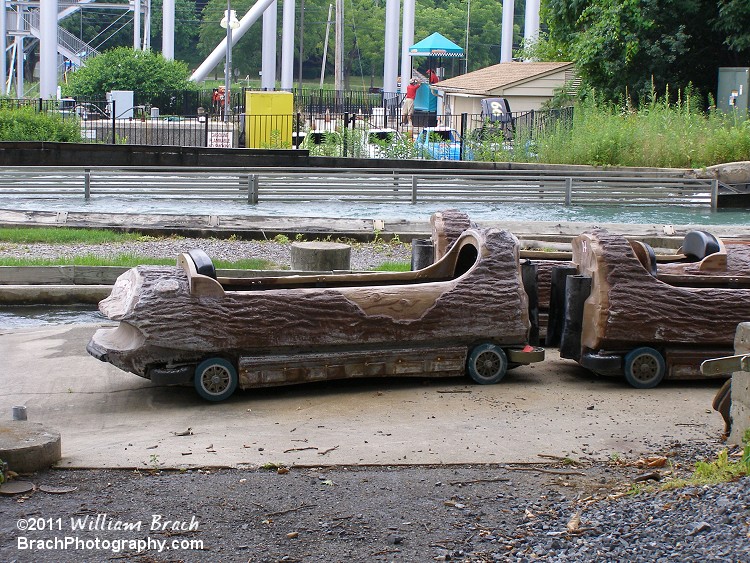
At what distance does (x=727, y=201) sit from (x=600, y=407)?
15.1 metres

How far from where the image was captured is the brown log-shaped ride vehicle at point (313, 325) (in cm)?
791

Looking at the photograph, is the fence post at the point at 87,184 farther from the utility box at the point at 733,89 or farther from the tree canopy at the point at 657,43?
the utility box at the point at 733,89

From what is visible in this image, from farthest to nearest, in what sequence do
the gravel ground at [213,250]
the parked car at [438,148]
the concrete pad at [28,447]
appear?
1. the parked car at [438,148]
2. the gravel ground at [213,250]
3. the concrete pad at [28,447]

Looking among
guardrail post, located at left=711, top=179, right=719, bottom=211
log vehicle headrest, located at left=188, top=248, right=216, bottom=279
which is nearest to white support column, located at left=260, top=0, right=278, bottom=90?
guardrail post, located at left=711, top=179, right=719, bottom=211

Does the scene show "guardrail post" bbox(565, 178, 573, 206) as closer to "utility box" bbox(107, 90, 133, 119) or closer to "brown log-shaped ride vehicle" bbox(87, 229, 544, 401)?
"brown log-shaped ride vehicle" bbox(87, 229, 544, 401)

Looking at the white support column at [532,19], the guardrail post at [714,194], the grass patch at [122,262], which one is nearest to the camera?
the grass patch at [122,262]

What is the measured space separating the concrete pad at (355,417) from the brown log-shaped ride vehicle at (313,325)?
234mm

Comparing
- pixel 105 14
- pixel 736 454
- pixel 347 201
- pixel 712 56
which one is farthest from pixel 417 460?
pixel 105 14

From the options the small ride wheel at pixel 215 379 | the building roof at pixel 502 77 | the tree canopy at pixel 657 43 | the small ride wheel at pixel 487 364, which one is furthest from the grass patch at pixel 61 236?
the building roof at pixel 502 77

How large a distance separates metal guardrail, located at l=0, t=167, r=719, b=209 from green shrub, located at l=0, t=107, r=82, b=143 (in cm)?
587

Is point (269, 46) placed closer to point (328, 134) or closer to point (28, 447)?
point (328, 134)

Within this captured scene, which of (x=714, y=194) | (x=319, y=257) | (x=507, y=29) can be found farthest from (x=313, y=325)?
(x=507, y=29)

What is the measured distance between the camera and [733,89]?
29.5 m

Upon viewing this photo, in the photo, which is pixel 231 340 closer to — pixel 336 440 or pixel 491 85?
pixel 336 440
